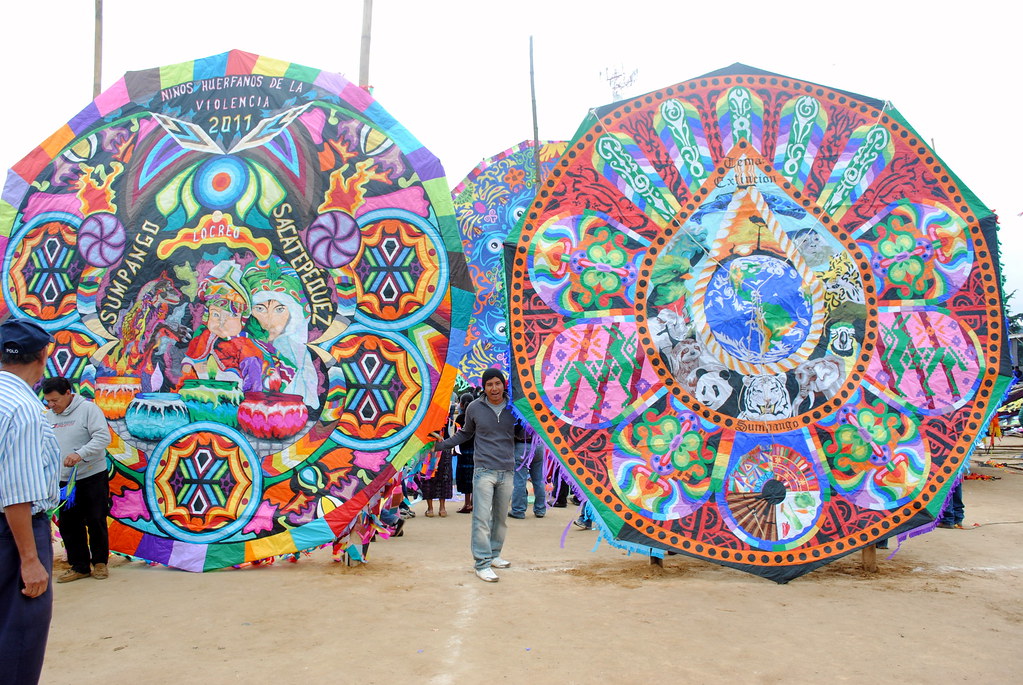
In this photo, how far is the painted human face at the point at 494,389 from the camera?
229 inches

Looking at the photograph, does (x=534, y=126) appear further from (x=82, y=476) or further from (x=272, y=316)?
(x=82, y=476)

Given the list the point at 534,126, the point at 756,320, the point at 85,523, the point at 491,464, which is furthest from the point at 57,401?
the point at 534,126

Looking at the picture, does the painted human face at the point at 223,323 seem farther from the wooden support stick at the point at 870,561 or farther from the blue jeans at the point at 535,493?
the wooden support stick at the point at 870,561

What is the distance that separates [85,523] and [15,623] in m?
3.25

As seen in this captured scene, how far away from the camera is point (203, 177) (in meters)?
5.82

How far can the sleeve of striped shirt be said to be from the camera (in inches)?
97.8

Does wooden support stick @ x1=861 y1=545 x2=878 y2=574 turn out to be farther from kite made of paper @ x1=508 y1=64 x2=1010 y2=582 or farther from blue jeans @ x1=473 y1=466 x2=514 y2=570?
blue jeans @ x1=473 y1=466 x2=514 y2=570

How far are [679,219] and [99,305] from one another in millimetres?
4060

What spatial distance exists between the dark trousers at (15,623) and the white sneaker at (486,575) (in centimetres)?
313

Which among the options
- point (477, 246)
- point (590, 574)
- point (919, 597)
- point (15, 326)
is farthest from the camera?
point (477, 246)

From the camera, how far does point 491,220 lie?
38.2 ft

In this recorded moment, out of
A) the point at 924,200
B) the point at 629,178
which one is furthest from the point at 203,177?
the point at 924,200

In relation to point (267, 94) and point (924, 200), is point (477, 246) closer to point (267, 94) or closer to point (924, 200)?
point (267, 94)

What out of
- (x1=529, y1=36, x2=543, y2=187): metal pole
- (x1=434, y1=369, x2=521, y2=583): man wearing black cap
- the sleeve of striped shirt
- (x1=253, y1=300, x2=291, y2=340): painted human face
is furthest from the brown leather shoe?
(x1=529, y1=36, x2=543, y2=187): metal pole
